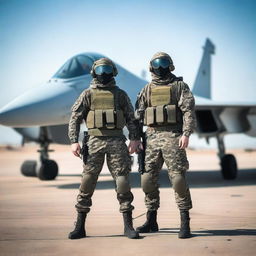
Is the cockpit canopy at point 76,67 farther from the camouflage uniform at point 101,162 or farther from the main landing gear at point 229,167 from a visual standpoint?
the camouflage uniform at point 101,162

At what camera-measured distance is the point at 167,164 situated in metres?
4.83

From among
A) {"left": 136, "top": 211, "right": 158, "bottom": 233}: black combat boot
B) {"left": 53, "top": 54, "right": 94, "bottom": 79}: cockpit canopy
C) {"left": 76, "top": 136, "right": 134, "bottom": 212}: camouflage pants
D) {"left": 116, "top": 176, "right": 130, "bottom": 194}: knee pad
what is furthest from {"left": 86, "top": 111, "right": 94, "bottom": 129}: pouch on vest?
{"left": 53, "top": 54, "right": 94, "bottom": 79}: cockpit canopy

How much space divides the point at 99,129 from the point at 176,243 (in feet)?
4.72

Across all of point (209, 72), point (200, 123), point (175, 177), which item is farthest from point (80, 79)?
point (209, 72)

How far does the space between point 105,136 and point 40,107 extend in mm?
4744

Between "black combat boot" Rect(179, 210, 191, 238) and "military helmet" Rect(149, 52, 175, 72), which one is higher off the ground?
"military helmet" Rect(149, 52, 175, 72)

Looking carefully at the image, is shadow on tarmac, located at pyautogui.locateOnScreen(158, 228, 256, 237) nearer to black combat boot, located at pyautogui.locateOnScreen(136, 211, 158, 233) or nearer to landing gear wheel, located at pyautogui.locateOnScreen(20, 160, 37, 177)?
black combat boot, located at pyautogui.locateOnScreen(136, 211, 158, 233)

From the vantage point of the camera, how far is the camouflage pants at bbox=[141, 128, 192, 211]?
479 cm

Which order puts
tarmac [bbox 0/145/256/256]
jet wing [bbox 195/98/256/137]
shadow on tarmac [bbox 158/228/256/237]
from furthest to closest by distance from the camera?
jet wing [bbox 195/98/256/137] → shadow on tarmac [bbox 158/228/256/237] → tarmac [bbox 0/145/256/256]

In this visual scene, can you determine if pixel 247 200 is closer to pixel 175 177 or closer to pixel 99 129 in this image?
pixel 175 177

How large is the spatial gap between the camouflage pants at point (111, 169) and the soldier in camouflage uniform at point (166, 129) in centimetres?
28

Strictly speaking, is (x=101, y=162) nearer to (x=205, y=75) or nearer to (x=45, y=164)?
(x=45, y=164)

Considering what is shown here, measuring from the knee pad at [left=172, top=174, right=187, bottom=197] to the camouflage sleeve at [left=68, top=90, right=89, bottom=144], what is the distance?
1132 mm

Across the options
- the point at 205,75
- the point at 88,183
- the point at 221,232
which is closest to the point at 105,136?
the point at 88,183
